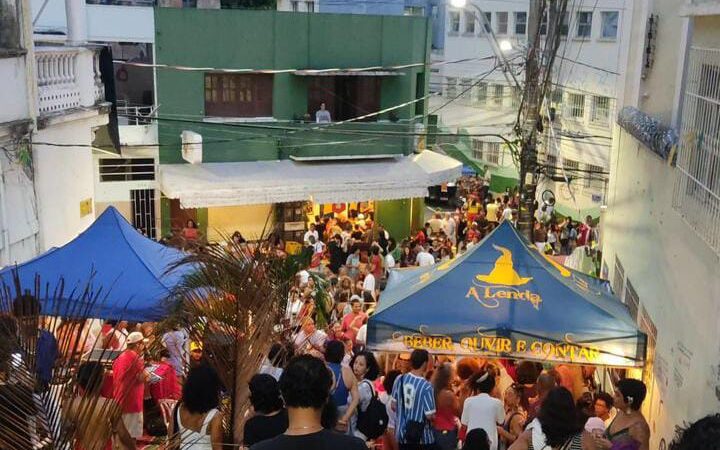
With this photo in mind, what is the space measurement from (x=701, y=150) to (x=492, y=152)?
26.1m

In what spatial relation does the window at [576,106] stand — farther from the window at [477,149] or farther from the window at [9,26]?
the window at [9,26]

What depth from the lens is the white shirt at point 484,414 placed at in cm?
679

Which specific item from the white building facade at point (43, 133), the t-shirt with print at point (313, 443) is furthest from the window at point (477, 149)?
the t-shirt with print at point (313, 443)

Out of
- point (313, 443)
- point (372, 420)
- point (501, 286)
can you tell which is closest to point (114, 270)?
point (372, 420)

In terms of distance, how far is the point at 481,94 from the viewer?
107 feet

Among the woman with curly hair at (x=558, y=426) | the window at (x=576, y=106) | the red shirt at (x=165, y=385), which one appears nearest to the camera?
the woman with curly hair at (x=558, y=426)

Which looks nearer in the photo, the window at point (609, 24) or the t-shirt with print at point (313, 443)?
the t-shirt with print at point (313, 443)

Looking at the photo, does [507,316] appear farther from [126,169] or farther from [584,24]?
[584,24]

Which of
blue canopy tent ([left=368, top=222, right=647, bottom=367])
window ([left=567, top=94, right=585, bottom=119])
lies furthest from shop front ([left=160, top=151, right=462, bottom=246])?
blue canopy tent ([left=368, top=222, right=647, bottom=367])

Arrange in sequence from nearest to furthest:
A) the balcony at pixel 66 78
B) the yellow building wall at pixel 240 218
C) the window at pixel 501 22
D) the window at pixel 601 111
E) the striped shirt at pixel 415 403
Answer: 1. the striped shirt at pixel 415 403
2. the balcony at pixel 66 78
3. the yellow building wall at pixel 240 218
4. the window at pixel 601 111
5. the window at pixel 501 22

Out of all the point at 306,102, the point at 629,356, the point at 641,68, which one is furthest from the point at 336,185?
the point at 629,356

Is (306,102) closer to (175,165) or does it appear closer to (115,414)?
(175,165)

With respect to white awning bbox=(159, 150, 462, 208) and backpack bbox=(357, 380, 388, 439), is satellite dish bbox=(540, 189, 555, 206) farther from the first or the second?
backpack bbox=(357, 380, 388, 439)

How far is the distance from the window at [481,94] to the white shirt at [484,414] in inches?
1043
